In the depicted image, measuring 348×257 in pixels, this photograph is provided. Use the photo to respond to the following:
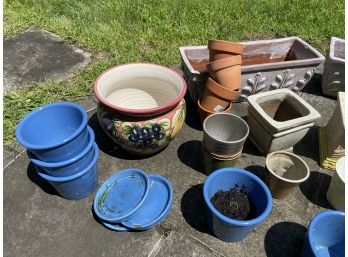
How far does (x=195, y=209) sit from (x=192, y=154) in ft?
2.00

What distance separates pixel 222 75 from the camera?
297 cm

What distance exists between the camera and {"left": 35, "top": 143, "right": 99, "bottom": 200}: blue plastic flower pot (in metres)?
2.47

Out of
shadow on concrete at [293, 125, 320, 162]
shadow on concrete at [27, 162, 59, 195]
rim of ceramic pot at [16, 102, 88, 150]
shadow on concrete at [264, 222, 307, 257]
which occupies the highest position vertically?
rim of ceramic pot at [16, 102, 88, 150]

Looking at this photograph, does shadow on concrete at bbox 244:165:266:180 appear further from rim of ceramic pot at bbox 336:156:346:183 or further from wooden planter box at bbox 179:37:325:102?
wooden planter box at bbox 179:37:325:102

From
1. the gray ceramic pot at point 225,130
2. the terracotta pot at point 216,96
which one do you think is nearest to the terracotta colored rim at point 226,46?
the terracotta pot at point 216,96

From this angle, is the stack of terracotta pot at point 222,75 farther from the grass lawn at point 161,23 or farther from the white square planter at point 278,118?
the grass lawn at point 161,23

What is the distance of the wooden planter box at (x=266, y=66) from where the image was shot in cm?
329

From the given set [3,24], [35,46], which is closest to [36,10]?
[3,24]

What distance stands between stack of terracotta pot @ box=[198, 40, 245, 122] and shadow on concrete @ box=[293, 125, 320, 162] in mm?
789

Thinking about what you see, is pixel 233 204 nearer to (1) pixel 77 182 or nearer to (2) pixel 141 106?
(1) pixel 77 182

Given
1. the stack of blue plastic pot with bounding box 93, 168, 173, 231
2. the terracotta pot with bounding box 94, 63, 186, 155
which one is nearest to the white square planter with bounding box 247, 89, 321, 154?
the terracotta pot with bounding box 94, 63, 186, 155

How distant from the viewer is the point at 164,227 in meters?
2.56

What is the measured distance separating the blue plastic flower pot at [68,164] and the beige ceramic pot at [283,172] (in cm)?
140

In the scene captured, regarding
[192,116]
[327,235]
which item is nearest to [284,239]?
[327,235]
